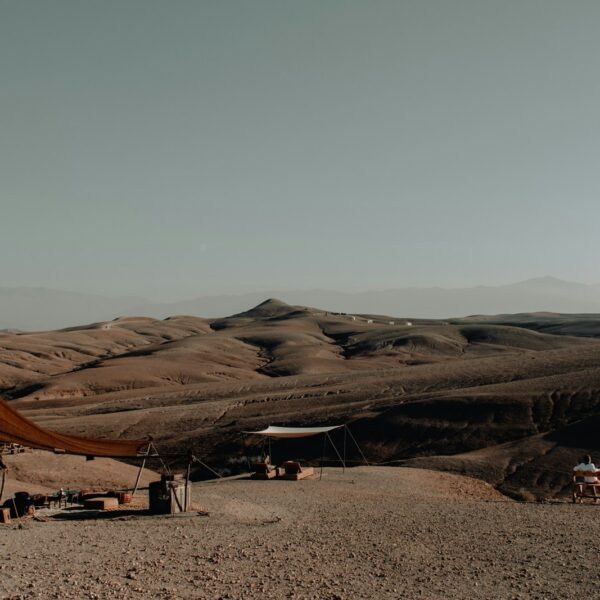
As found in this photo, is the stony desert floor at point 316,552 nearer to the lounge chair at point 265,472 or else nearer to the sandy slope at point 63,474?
the lounge chair at point 265,472

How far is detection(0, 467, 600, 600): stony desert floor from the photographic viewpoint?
12.6 meters

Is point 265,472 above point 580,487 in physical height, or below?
below

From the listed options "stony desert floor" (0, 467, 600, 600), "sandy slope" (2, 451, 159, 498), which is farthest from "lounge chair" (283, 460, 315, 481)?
"sandy slope" (2, 451, 159, 498)

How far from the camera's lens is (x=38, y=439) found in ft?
64.5

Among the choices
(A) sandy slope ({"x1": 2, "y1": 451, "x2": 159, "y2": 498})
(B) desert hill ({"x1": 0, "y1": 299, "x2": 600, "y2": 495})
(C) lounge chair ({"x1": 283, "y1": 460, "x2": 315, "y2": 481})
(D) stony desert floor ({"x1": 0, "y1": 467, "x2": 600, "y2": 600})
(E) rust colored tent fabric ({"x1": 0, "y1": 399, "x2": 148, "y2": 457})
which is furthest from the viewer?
(B) desert hill ({"x1": 0, "y1": 299, "x2": 600, "y2": 495})

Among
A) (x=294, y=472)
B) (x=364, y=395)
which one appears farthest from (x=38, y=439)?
(x=364, y=395)

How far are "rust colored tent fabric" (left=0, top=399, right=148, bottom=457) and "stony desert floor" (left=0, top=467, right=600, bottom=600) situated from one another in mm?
2236

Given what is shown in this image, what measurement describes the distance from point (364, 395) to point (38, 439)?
32196 mm

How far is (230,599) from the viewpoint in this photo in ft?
39.4

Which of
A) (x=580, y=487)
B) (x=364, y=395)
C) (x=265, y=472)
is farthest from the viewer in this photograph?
(x=364, y=395)

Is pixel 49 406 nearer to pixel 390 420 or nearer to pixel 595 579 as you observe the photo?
pixel 390 420

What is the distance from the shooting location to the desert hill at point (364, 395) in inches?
1394

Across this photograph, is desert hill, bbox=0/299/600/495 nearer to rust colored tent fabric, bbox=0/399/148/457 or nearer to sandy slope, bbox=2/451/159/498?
sandy slope, bbox=2/451/159/498

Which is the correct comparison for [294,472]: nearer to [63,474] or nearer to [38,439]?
[63,474]
